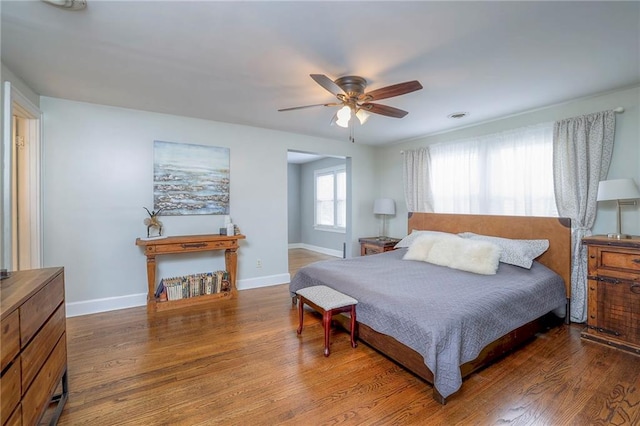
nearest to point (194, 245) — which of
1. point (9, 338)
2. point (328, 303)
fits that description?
point (328, 303)

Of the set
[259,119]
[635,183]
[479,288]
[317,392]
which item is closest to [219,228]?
[259,119]

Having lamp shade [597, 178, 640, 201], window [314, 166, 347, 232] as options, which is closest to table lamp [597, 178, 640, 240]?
lamp shade [597, 178, 640, 201]

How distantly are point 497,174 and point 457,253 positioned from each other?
137cm

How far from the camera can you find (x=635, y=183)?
259cm

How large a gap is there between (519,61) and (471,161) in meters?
1.87

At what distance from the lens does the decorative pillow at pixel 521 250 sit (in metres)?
2.97

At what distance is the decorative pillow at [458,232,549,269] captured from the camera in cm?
297

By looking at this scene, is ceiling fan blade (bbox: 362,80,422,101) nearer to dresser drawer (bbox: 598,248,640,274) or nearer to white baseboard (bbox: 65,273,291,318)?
dresser drawer (bbox: 598,248,640,274)

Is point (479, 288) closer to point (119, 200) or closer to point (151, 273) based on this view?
point (151, 273)

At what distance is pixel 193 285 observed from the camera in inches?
141

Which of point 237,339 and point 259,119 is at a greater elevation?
point 259,119

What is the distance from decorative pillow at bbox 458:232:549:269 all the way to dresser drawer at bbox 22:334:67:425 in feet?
12.4

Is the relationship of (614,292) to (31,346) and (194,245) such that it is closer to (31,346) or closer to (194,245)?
(31,346)

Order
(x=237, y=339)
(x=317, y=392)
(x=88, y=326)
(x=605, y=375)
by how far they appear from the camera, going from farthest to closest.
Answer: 1. (x=88, y=326)
2. (x=237, y=339)
3. (x=605, y=375)
4. (x=317, y=392)
